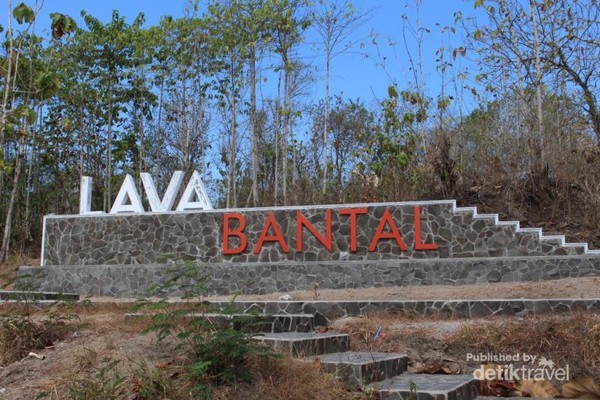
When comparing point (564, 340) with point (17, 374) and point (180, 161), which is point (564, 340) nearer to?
point (17, 374)

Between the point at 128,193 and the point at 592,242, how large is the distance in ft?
35.3

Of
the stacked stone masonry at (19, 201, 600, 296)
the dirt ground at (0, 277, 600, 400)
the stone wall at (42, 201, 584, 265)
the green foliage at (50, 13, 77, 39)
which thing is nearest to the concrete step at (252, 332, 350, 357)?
the dirt ground at (0, 277, 600, 400)

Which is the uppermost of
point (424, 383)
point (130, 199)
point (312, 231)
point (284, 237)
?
point (130, 199)

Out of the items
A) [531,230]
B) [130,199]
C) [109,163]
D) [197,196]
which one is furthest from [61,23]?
[109,163]

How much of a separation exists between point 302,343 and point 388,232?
310 inches

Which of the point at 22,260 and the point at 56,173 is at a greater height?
the point at 56,173

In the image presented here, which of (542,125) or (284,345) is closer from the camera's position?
(284,345)

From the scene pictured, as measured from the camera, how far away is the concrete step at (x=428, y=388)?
557 cm

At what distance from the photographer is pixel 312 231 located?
14.6 meters

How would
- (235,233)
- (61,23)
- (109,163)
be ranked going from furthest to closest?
(109,163), (235,233), (61,23)

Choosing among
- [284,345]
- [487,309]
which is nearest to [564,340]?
[487,309]

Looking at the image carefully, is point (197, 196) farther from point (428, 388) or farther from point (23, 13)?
point (428, 388)

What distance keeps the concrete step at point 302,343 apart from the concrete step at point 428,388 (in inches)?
31.4

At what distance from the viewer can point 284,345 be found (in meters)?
6.50
